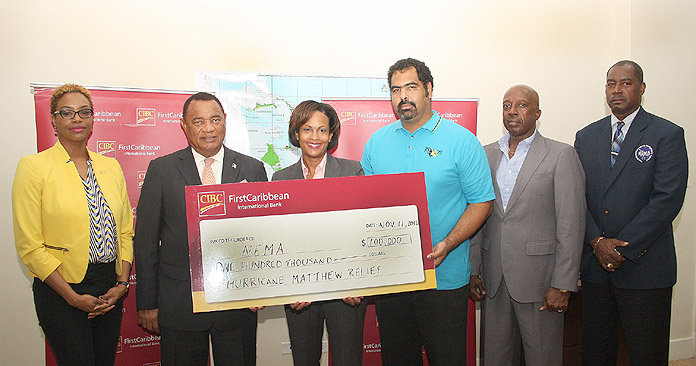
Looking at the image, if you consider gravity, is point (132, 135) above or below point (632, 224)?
above

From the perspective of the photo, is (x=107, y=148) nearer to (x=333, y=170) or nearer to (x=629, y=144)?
(x=333, y=170)

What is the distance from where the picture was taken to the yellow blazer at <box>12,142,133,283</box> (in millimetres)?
2193

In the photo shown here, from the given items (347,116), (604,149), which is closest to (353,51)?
(347,116)

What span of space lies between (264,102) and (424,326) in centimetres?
208

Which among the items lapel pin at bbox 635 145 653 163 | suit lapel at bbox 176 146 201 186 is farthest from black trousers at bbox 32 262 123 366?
lapel pin at bbox 635 145 653 163

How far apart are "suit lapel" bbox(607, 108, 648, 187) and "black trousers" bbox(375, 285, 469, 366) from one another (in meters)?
1.20

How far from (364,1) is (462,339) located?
2.74 meters

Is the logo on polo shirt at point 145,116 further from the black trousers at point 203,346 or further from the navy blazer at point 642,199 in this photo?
the navy blazer at point 642,199

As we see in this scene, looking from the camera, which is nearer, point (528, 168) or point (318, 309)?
point (318, 309)

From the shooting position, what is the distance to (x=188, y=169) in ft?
7.25

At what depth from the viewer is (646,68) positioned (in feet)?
12.4

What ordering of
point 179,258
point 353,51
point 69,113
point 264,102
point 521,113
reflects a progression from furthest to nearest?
1. point 353,51
2. point 264,102
3. point 521,113
4. point 69,113
5. point 179,258

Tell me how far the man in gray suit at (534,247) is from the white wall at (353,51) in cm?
135

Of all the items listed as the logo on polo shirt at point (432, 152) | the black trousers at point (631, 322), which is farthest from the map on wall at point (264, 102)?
the black trousers at point (631, 322)
